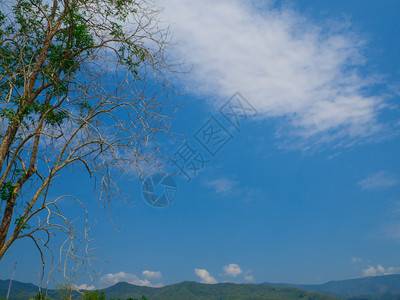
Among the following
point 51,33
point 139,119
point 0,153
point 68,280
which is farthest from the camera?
point 51,33

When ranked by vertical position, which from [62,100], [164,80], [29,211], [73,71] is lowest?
[29,211]

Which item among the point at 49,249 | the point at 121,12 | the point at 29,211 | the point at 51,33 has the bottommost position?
the point at 49,249

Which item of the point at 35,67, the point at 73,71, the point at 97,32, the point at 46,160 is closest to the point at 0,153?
the point at 46,160

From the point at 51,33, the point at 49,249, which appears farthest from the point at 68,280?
the point at 51,33

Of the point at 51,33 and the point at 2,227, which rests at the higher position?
the point at 51,33

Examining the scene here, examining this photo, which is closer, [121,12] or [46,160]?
[46,160]

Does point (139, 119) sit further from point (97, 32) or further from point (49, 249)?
point (49, 249)

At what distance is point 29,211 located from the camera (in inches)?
201

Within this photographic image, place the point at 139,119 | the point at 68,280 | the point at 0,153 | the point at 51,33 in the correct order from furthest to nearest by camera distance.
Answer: the point at 51,33
the point at 139,119
the point at 0,153
the point at 68,280

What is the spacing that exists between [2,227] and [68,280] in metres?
1.39

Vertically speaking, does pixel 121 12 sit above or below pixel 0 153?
above

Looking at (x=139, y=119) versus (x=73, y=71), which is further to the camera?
(x=73, y=71)

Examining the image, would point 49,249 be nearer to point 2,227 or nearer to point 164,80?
point 2,227

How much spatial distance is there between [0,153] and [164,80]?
3040 mm
